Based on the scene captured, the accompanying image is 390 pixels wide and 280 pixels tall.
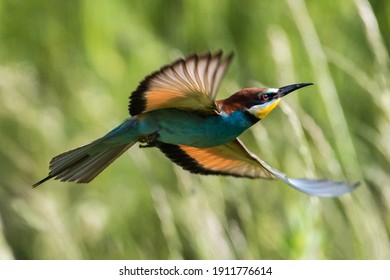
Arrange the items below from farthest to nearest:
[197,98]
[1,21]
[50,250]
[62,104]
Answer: [1,21]
[62,104]
[50,250]
[197,98]

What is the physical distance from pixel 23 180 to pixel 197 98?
1.19 m

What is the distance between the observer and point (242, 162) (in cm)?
151

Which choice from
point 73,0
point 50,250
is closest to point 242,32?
point 73,0

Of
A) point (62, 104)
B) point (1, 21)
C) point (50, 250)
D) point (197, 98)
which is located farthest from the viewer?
point (1, 21)

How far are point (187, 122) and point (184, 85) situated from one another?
13cm

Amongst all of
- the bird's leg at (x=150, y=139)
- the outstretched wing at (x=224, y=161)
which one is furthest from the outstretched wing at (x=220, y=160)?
the bird's leg at (x=150, y=139)

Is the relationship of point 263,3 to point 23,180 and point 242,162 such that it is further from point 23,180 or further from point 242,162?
point 242,162

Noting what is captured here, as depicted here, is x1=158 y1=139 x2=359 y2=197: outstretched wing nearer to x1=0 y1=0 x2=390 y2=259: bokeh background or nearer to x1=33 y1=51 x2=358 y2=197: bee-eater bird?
x1=33 y1=51 x2=358 y2=197: bee-eater bird

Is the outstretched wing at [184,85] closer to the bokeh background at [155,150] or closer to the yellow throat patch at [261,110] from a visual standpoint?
the yellow throat patch at [261,110]

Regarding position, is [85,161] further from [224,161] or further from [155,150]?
[155,150]

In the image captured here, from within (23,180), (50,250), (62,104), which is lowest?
(50,250)

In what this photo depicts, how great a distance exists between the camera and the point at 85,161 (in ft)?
4.60

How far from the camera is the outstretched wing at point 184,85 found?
1.13m

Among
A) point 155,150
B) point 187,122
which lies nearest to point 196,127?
point 187,122
